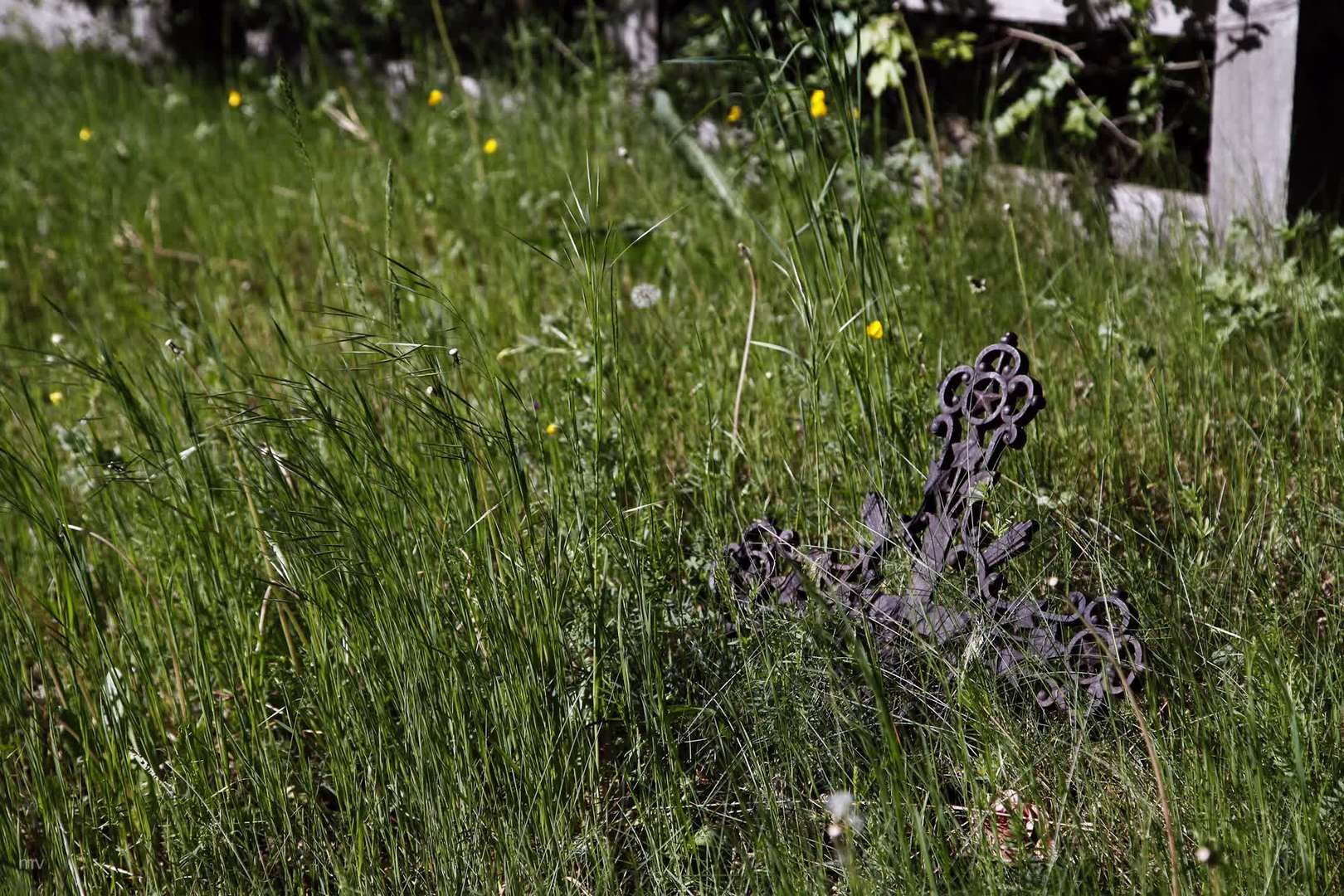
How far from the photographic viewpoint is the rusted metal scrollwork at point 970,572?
1.64 metres

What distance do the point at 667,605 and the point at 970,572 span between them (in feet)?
1.65

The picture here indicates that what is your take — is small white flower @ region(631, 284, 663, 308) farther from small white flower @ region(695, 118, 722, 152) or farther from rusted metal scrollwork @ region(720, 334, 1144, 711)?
small white flower @ region(695, 118, 722, 152)

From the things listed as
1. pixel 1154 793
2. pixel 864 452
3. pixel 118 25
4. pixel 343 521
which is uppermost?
pixel 118 25

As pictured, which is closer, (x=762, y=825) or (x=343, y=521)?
(x=762, y=825)

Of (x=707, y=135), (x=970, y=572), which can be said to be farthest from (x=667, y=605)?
(x=707, y=135)

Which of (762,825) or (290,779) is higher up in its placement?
(762,825)

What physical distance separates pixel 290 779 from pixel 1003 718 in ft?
3.87

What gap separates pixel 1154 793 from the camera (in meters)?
1.56

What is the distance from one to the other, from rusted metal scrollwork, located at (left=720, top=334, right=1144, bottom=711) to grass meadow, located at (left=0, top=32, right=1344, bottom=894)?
6 centimetres

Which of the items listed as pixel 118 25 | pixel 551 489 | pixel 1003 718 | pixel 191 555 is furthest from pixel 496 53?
pixel 1003 718

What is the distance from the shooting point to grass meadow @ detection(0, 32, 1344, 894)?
1573mm

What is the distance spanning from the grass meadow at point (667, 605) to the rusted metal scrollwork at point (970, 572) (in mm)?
63

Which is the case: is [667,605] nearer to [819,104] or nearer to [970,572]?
[970,572]

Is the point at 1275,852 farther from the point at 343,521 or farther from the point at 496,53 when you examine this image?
the point at 496,53
